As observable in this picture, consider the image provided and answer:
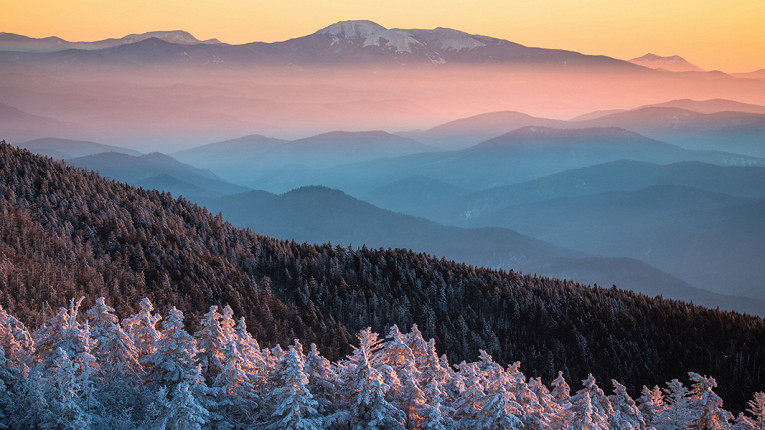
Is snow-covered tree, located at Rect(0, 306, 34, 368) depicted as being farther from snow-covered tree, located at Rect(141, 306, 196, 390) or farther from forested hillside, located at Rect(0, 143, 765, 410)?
forested hillside, located at Rect(0, 143, 765, 410)

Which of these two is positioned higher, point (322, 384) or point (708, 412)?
point (322, 384)

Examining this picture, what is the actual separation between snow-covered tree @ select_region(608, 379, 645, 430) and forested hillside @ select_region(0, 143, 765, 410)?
238 ft

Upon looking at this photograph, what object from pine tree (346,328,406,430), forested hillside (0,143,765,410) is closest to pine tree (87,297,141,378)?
pine tree (346,328,406,430)

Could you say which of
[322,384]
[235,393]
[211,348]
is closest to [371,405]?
[322,384]

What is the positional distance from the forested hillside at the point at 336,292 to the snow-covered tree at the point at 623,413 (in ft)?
238

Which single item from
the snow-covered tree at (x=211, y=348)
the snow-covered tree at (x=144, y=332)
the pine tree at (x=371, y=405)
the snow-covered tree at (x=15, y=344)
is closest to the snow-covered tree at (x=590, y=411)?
the pine tree at (x=371, y=405)

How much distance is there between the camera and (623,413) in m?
57.4

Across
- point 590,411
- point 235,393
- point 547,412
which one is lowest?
point 547,412

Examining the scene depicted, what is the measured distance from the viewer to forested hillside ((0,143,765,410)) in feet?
418

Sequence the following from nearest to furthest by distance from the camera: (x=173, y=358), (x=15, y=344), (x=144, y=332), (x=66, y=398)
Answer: (x=66, y=398), (x=173, y=358), (x=15, y=344), (x=144, y=332)

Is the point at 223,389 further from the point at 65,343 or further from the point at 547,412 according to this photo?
the point at 547,412

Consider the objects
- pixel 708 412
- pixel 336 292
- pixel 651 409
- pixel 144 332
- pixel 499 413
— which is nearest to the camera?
pixel 499 413

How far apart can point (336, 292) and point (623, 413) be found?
331 ft

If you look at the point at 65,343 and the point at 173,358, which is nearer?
the point at 65,343
